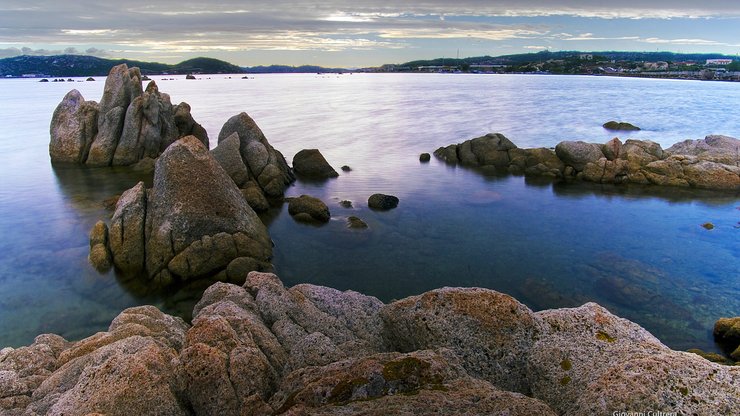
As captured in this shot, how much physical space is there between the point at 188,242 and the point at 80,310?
4709 millimetres

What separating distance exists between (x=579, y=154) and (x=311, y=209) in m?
24.9

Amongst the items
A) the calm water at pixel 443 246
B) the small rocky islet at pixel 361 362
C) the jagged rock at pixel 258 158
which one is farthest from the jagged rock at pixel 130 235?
the jagged rock at pixel 258 158

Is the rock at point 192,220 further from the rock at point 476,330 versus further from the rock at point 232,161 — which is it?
the rock at point 476,330

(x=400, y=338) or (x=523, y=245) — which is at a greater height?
(x=400, y=338)

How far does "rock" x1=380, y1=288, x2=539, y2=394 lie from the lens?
364 inches

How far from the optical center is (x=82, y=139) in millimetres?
41688

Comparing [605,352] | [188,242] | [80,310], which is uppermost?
[605,352]

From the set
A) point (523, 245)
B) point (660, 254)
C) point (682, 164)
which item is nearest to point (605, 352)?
point (523, 245)

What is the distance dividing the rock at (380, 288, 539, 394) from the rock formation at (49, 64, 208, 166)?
36.4 m

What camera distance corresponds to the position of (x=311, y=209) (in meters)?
27.6

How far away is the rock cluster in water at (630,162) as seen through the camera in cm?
3606

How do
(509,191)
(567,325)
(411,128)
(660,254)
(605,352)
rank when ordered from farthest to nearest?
1. (411,128)
2. (509,191)
3. (660,254)
4. (567,325)
5. (605,352)

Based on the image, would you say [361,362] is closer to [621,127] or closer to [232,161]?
[232,161]

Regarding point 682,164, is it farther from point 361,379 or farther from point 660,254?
point 361,379
